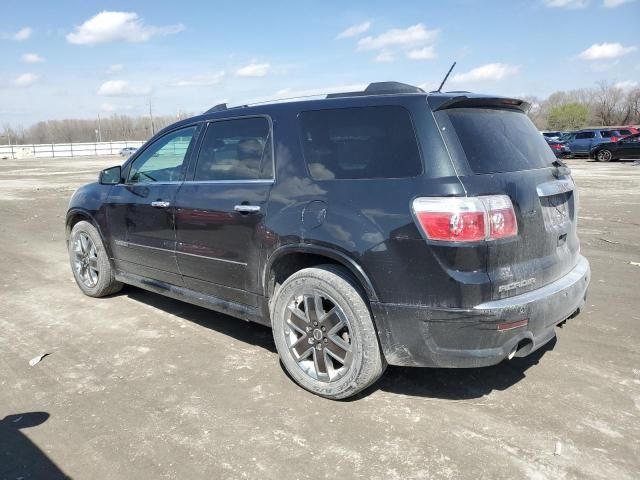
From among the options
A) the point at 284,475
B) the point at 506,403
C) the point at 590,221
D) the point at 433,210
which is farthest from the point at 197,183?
the point at 590,221

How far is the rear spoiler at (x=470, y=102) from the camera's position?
10.1 ft

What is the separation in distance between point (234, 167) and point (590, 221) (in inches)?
317

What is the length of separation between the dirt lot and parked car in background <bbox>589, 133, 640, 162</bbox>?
86.5 ft

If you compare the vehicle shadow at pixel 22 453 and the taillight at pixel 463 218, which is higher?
the taillight at pixel 463 218

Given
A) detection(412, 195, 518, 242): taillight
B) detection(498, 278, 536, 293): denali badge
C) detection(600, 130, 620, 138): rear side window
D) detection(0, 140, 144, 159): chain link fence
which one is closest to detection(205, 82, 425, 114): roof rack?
detection(412, 195, 518, 242): taillight

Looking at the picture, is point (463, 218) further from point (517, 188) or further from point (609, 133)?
point (609, 133)

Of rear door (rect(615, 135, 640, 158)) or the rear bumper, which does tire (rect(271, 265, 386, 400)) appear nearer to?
the rear bumper

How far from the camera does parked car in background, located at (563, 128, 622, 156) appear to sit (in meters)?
29.2

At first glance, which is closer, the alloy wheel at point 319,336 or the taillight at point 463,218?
the taillight at point 463,218

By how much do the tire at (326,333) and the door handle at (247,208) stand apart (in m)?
0.54

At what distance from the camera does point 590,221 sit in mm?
9750

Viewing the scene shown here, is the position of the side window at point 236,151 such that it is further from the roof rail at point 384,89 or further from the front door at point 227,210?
the roof rail at point 384,89

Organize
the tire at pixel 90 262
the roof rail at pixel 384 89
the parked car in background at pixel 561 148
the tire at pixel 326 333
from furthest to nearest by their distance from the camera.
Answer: the parked car in background at pixel 561 148
the tire at pixel 90 262
the roof rail at pixel 384 89
the tire at pixel 326 333

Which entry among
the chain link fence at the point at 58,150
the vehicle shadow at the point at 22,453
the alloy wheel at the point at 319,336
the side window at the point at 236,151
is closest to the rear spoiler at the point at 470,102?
the side window at the point at 236,151
